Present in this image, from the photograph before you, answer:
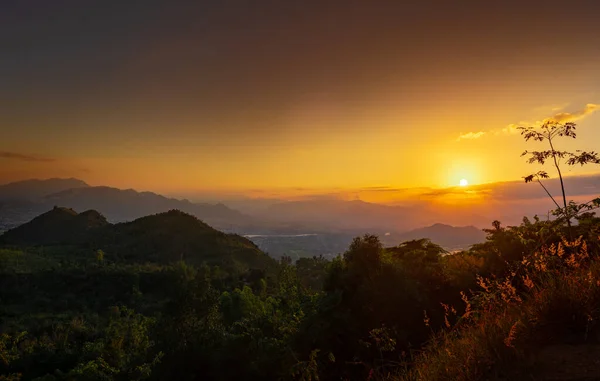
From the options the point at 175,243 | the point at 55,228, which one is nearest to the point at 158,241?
the point at 175,243

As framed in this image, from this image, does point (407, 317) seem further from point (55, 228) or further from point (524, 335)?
point (55, 228)

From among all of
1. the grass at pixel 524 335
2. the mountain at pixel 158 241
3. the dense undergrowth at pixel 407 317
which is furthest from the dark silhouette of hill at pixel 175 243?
the grass at pixel 524 335

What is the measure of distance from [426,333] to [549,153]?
14.7ft

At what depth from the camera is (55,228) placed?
403ft

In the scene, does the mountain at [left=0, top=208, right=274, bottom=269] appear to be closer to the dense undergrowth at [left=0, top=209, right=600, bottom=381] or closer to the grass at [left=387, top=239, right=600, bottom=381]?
the dense undergrowth at [left=0, top=209, right=600, bottom=381]

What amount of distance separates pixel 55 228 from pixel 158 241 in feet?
189

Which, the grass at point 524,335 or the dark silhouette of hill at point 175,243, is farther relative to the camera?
the dark silhouette of hill at point 175,243

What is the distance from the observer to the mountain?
7975cm

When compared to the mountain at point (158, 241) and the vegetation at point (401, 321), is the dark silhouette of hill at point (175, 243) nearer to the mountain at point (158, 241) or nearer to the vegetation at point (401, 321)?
the mountain at point (158, 241)

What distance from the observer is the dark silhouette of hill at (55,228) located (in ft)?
380

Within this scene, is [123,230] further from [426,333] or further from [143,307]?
[426,333]

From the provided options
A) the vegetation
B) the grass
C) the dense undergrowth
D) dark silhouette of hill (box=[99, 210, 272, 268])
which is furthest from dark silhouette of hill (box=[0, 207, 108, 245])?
the grass

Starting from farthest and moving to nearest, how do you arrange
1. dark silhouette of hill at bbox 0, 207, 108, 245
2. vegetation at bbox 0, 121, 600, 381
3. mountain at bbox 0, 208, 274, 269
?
dark silhouette of hill at bbox 0, 207, 108, 245, mountain at bbox 0, 208, 274, 269, vegetation at bbox 0, 121, 600, 381

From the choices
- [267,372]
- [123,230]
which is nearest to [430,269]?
[267,372]
